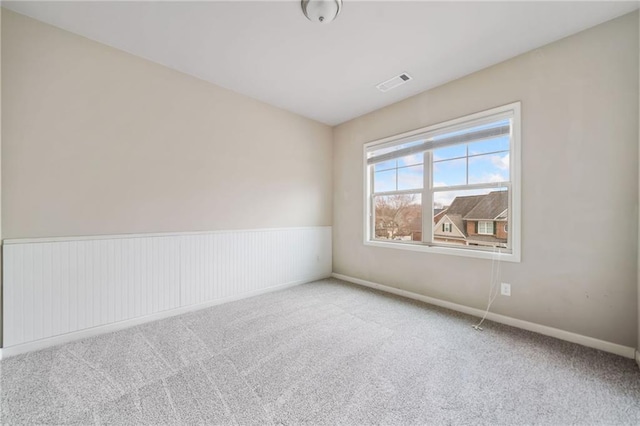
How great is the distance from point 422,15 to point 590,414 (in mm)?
2783

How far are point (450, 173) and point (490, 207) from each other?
1.91 feet

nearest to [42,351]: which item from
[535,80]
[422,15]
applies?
[422,15]

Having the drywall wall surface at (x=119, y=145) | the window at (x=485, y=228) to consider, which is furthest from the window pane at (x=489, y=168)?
the drywall wall surface at (x=119, y=145)

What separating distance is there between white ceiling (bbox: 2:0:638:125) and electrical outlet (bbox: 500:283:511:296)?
87.9 inches

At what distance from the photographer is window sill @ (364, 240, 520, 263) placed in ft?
7.99

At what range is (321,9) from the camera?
1.83 metres

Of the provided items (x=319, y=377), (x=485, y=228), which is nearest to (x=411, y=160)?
(x=485, y=228)

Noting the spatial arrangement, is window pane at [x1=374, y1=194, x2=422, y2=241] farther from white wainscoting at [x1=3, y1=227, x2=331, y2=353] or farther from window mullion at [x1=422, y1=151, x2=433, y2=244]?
white wainscoting at [x1=3, y1=227, x2=331, y2=353]

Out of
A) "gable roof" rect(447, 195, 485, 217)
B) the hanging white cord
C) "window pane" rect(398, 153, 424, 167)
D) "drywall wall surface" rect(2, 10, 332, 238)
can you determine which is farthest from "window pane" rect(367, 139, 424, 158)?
the hanging white cord

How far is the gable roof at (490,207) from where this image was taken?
8.34 feet

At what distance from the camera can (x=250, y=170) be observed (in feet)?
10.7

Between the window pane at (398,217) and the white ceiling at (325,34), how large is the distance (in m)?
1.47

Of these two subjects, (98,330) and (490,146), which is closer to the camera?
(98,330)

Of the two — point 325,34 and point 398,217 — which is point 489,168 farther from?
point 325,34
